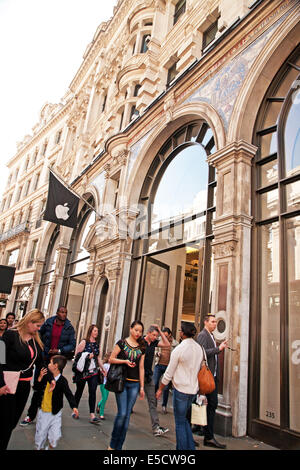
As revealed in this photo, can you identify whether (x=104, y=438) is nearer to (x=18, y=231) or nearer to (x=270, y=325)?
(x=270, y=325)

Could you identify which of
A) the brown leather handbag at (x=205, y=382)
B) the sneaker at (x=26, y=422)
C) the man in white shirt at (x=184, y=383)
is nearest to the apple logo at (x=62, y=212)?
the sneaker at (x=26, y=422)

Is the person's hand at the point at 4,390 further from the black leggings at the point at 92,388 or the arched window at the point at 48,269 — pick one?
the arched window at the point at 48,269

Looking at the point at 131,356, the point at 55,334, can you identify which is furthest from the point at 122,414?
the point at 55,334

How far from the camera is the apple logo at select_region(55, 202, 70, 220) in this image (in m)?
12.8

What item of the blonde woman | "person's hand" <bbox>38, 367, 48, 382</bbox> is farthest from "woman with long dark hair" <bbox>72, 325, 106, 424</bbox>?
the blonde woman

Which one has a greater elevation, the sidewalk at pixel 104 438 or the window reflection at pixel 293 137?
the window reflection at pixel 293 137

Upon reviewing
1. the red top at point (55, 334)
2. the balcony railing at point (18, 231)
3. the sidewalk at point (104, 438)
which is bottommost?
the sidewalk at point (104, 438)

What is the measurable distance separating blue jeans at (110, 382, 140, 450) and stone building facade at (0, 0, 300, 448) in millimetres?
2533

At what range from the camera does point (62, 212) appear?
42.5 ft

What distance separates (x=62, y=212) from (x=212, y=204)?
7.12 meters

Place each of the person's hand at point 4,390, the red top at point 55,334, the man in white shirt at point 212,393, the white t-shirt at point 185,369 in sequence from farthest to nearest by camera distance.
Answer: the red top at point 55,334
the man in white shirt at point 212,393
the white t-shirt at point 185,369
the person's hand at point 4,390

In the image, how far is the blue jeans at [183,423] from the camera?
11.7 feet
